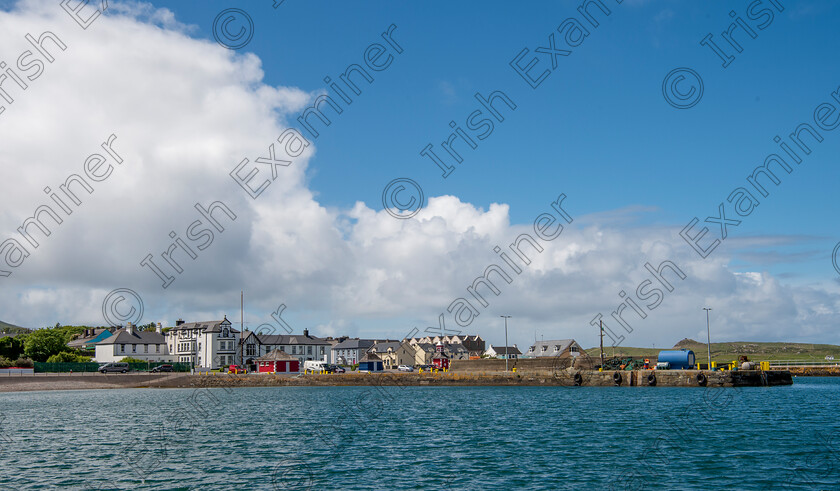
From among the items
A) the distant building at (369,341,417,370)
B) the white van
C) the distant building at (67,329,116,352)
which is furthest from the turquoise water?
the distant building at (67,329,116,352)

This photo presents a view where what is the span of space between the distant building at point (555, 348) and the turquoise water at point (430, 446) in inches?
3483

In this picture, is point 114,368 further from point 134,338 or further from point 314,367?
point 314,367

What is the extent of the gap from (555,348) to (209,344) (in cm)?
7843

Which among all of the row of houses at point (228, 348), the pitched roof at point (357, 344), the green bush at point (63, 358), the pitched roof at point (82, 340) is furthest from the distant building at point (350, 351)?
the green bush at point (63, 358)

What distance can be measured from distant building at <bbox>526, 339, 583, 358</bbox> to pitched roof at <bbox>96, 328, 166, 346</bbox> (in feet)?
282

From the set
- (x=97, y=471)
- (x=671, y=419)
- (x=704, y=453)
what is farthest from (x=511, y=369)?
(x=97, y=471)

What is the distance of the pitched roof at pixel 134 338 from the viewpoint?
142175 mm

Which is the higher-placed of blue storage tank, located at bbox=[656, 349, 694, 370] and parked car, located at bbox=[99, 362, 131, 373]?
blue storage tank, located at bbox=[656, 349, 694, 370]

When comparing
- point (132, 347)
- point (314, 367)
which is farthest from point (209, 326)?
point (314, 367)

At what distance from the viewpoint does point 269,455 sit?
34719mm

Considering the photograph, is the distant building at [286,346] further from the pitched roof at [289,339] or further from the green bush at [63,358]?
the green bush at [63,358]

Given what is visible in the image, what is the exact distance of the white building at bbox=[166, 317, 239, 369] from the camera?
137 meters

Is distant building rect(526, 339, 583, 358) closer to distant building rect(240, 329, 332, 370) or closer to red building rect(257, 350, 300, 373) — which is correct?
distant building rect(240, 329, 332, 370)

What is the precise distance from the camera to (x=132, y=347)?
469 feet
